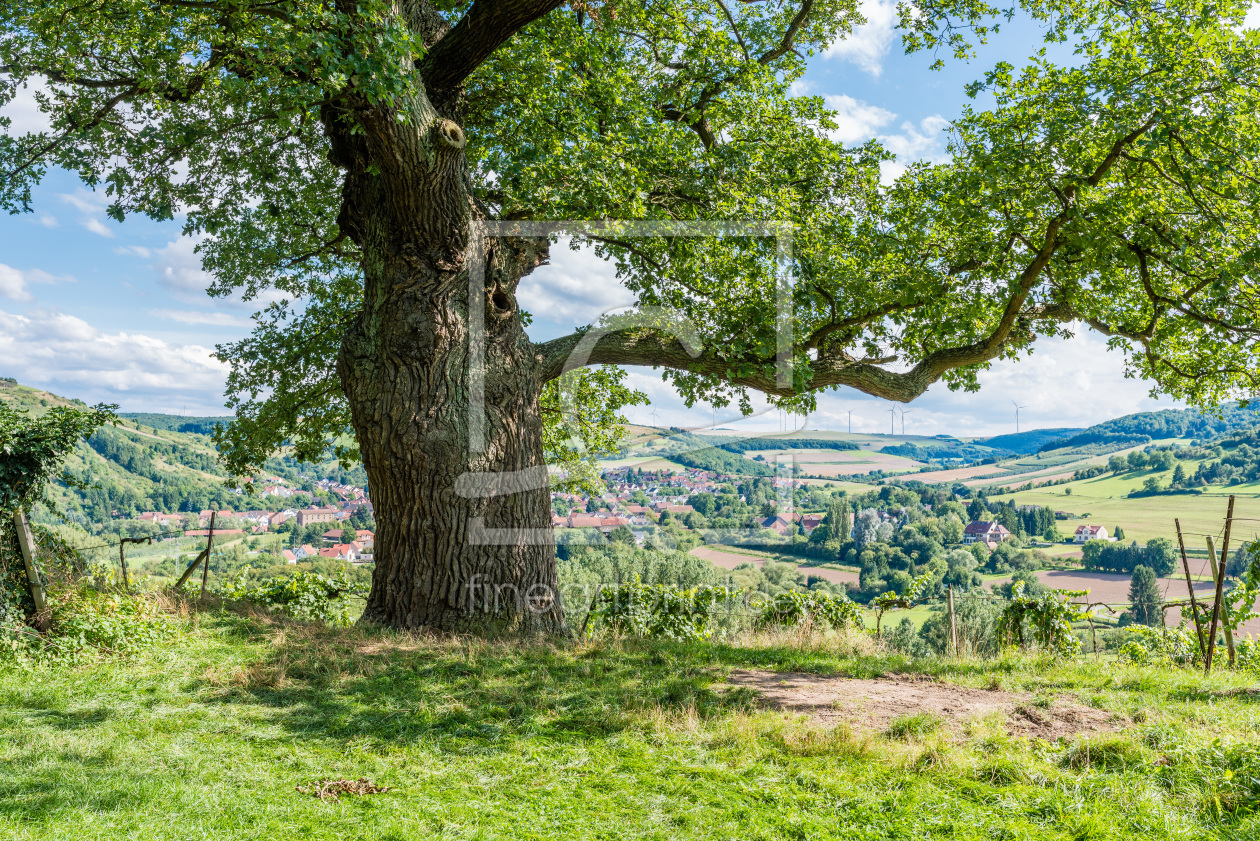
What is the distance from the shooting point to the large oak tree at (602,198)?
27.5 feet

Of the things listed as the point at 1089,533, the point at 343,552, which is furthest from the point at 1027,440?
the point at 343,552

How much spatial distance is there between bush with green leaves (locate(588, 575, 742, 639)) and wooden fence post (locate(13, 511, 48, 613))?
19.4 feet

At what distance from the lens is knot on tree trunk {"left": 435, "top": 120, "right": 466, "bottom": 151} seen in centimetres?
771

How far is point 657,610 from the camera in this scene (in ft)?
34.7

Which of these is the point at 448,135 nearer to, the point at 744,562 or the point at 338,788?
the point at 338,788

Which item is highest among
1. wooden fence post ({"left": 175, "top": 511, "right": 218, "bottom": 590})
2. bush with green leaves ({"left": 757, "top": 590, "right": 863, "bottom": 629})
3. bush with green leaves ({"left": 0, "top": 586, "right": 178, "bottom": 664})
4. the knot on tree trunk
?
the knot on tree trunk

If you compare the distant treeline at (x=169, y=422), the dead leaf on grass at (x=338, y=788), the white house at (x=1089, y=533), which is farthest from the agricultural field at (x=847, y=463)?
the distant treeline at (x=169, y=422)

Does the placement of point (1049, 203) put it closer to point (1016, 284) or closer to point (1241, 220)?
point (1016, 284)

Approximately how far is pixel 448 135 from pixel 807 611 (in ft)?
26.6

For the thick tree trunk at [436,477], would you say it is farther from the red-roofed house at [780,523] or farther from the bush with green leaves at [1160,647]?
the red-roofed house at [780,523]

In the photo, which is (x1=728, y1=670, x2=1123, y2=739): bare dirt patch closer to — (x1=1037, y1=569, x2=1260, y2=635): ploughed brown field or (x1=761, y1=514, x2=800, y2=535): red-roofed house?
(x1=761, y1=514, x2=800, y2=535): red-roofed house

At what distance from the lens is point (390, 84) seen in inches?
248

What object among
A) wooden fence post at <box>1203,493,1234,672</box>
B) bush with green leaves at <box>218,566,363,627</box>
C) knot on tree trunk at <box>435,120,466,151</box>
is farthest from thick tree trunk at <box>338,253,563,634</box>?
wooden fence post at <box>1203,493,1234,672</box>

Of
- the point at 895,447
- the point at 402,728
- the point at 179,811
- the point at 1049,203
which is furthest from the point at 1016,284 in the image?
the point at 895,447
